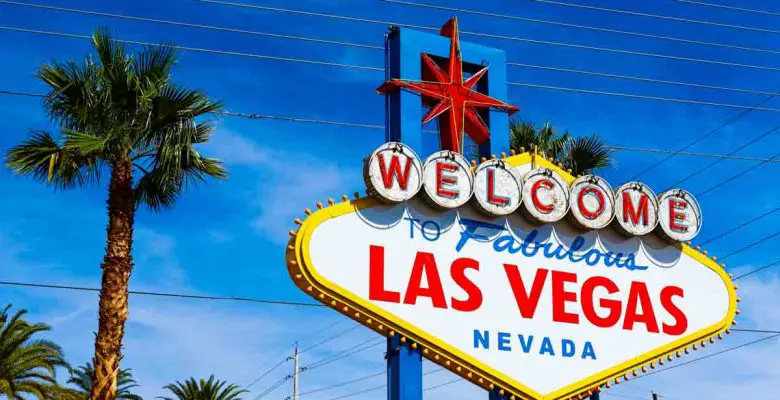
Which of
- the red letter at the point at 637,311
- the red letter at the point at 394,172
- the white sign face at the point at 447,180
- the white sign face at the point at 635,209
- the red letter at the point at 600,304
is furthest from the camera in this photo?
the white sign face at the point at 635,209

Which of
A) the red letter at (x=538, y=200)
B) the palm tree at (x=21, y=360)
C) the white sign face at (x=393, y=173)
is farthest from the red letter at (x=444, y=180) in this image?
the palm tree at (x=21, y=360)

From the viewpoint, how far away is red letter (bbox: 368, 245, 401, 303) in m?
16.5

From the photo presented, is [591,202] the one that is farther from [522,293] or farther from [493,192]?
[522,293]

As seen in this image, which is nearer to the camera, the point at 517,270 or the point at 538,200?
the point at 517,270

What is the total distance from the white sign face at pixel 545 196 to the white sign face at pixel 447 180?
1.26 meters

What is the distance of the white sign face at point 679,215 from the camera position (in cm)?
1933

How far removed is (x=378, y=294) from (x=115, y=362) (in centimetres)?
420

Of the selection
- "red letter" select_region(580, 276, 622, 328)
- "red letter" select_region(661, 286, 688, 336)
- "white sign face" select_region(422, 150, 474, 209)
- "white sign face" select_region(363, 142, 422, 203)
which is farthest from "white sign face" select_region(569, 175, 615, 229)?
"white sign face" select_region(363, 142, 422, 203)

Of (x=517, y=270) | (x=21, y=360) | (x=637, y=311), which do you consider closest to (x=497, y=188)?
(x=517, y=270)

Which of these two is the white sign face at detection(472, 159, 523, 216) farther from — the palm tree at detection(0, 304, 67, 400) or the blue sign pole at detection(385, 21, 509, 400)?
the palm tree at detection(0, 304, 67, 400)

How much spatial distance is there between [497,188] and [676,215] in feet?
12.9

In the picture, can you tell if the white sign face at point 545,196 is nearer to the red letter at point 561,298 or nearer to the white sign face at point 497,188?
the white sign face at point 497,188

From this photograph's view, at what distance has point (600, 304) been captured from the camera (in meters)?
18.6

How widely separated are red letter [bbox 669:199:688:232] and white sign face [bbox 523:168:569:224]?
7.46 ft
